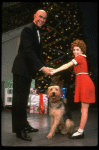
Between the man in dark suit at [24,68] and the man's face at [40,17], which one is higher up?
the man's face at [40,17]

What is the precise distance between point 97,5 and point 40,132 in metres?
3.49

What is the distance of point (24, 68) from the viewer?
240 cm

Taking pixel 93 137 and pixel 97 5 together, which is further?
pixel 97 5

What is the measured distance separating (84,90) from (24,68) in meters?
0.77

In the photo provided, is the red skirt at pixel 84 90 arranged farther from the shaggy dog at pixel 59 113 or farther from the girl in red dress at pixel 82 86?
the shaggy dog at pixel 59 113

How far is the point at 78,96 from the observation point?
254cm

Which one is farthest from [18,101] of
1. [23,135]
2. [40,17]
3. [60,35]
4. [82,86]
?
[60,35]

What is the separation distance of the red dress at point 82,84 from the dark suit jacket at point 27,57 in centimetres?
47

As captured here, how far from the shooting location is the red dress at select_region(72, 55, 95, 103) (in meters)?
2.49

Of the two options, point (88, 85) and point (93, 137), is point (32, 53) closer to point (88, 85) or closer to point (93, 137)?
point (88, 85)

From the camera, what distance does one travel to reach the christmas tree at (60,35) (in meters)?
5.36

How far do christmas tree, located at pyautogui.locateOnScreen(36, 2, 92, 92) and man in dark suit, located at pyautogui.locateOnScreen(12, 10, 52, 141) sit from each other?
276cm

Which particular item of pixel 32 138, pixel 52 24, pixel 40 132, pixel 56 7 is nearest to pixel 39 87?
pixel 52 24

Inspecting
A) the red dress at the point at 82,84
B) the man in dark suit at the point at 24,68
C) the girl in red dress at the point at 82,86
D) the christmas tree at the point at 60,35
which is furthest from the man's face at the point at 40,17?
the christmas tree at the point at 60,35
